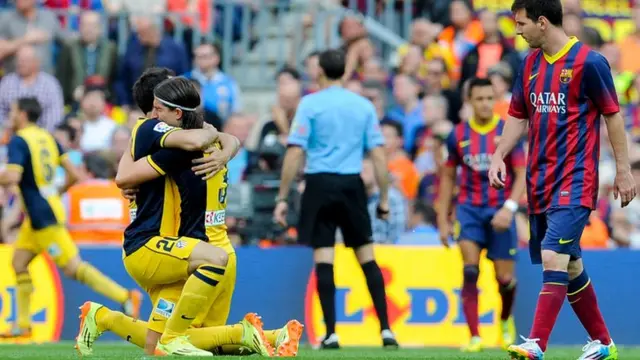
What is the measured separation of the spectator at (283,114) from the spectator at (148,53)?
2033mm

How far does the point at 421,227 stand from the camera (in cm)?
1562

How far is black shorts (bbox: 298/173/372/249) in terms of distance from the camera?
470 inches

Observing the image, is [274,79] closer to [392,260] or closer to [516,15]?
[392,260]

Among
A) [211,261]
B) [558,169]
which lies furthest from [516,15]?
[211,261]

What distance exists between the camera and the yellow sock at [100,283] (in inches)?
527

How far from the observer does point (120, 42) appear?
19.1 meters

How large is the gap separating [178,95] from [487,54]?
10.5 meters

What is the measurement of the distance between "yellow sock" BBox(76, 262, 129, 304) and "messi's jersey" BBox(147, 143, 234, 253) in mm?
4322

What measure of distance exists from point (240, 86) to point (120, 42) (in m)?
1.79

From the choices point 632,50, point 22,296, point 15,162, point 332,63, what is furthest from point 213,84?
point 332,63

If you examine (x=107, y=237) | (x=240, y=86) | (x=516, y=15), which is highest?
(x=516, y=15)

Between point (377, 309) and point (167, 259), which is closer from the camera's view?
point (167, 259)

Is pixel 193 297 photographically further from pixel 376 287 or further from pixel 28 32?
pixel 28 32

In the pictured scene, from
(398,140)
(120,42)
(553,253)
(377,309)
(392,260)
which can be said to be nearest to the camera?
(553,253)
